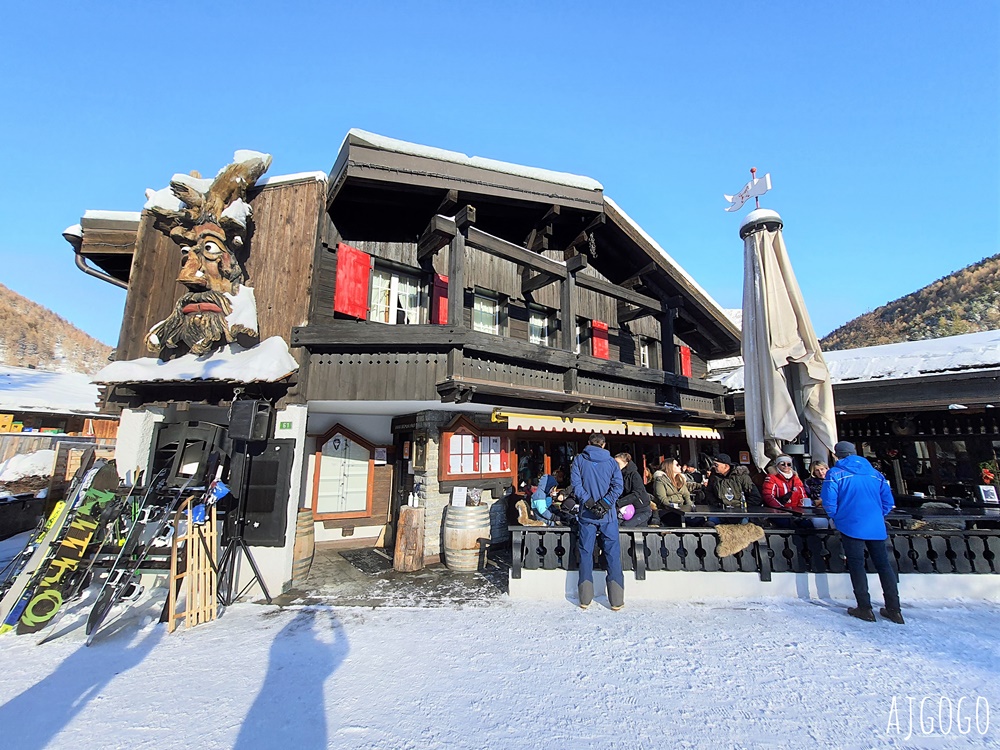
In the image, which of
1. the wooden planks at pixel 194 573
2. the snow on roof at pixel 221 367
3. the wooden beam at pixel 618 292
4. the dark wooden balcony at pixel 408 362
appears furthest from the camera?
the wooden beam at pixel 618 292

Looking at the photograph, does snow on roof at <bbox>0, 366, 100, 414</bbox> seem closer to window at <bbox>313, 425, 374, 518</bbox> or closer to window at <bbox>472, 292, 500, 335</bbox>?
window at <bbox>313, 425, 374, 518</bbox>

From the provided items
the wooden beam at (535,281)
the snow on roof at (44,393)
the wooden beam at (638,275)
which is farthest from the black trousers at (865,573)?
the snow on roof at (44,393)

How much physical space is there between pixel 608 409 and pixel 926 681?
21.3 feet

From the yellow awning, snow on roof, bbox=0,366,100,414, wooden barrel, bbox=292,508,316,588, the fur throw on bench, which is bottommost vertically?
wooden barrel, bbox=292,508,316,588

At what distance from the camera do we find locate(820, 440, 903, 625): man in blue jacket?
4645 mm

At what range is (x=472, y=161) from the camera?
25.9 ft

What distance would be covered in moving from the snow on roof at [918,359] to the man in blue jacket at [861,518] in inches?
292

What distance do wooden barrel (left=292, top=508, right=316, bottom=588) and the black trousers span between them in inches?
288

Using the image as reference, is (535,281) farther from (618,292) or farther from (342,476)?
(342,476)

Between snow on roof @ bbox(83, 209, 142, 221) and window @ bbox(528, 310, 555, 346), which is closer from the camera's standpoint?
snow on roof @ bbox(83, 209, 142, 221)

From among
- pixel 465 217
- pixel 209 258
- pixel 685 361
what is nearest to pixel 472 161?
pixel 465 217

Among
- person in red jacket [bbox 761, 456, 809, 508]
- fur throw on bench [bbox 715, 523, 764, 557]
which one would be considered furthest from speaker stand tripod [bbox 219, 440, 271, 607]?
person in red jacket [bbox 761, 456, 809, 508]

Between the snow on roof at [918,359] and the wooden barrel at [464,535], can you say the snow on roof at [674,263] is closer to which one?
the snow on roof at [918,359]

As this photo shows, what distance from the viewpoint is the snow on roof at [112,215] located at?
8484 millimetres
